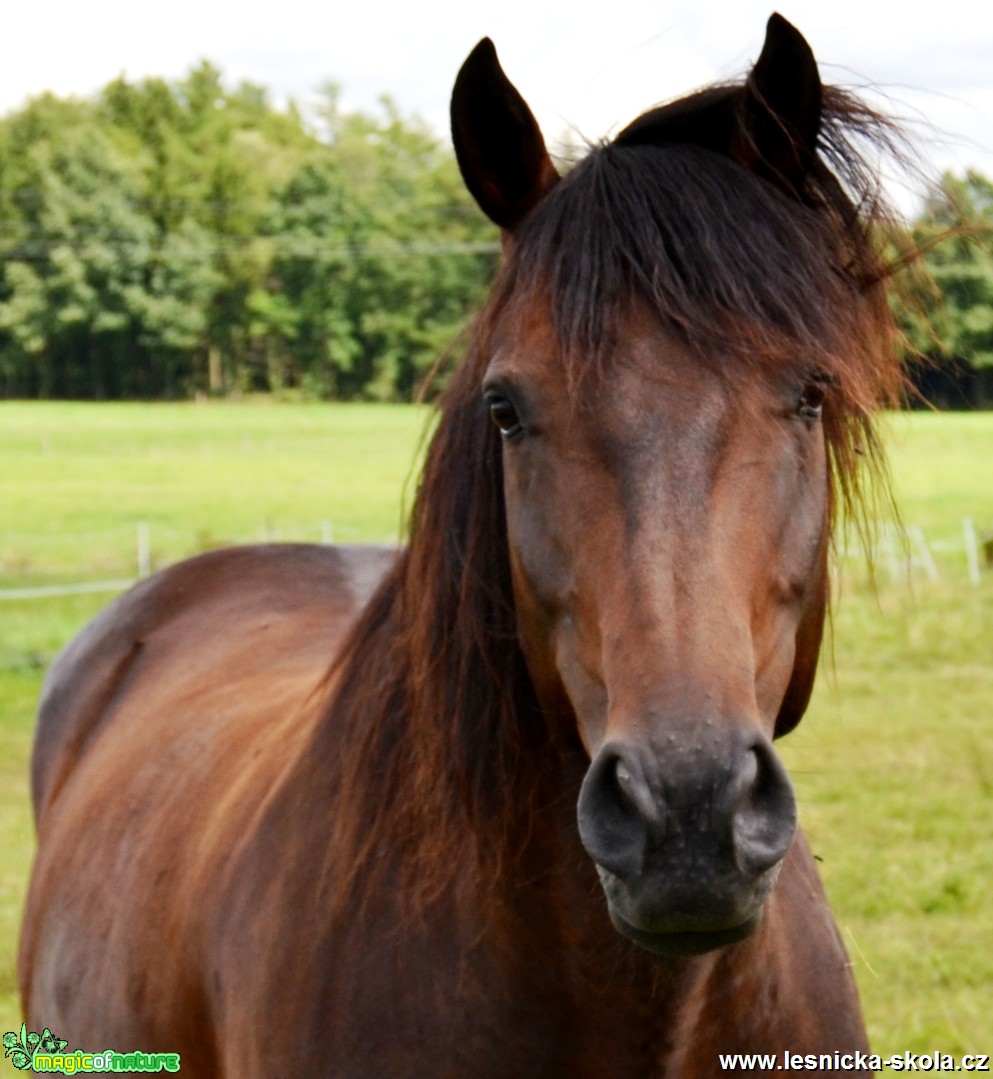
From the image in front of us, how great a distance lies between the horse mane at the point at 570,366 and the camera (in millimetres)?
1860

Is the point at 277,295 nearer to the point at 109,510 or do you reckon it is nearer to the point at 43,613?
the point at 109,510

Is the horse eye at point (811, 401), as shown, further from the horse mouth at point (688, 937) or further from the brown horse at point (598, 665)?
the horse mouth at point (688, 937)

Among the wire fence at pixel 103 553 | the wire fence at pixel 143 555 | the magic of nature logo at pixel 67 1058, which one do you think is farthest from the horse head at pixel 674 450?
the wire fence at pixel 103 553

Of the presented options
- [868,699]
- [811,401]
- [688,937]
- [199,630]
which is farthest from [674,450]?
[868,699]

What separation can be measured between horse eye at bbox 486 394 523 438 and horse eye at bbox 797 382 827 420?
0.41m

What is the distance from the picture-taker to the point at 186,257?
6525cm

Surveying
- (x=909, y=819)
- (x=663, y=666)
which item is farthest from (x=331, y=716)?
(x=909, y=819)

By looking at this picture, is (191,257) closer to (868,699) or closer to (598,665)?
(868,699)

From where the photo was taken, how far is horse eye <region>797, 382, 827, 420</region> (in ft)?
6.10

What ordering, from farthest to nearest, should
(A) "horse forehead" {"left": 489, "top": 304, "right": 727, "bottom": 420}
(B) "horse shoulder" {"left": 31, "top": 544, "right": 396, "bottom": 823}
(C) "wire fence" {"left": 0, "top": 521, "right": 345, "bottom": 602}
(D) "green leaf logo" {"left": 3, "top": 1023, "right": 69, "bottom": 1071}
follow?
(C) "wire fence" {"left": 0, "top": 521, "right": 345, "bottom": 602} → (B) "horse shoulder" {"left": 31, "top": 544, "right": 396, "bottom": 823} → (D) "green leaf logo" {"left": 3, "top": 1023, "right": 69, "bottom": 1071} → (A) "horse forehead" {"left": 489, "top": 304, "right": 727, "bottom": 420}

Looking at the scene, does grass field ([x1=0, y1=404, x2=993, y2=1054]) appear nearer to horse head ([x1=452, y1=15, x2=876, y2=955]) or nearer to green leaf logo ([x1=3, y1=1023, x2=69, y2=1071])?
horse head ([x1=452, y1=15, x2=876, y2=955])

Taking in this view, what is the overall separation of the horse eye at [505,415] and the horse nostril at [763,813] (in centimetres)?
62

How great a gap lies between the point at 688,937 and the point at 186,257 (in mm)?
67283

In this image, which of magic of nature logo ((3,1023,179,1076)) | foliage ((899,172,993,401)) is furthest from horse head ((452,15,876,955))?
magic of nature logo ((3,1023,179,1076))
